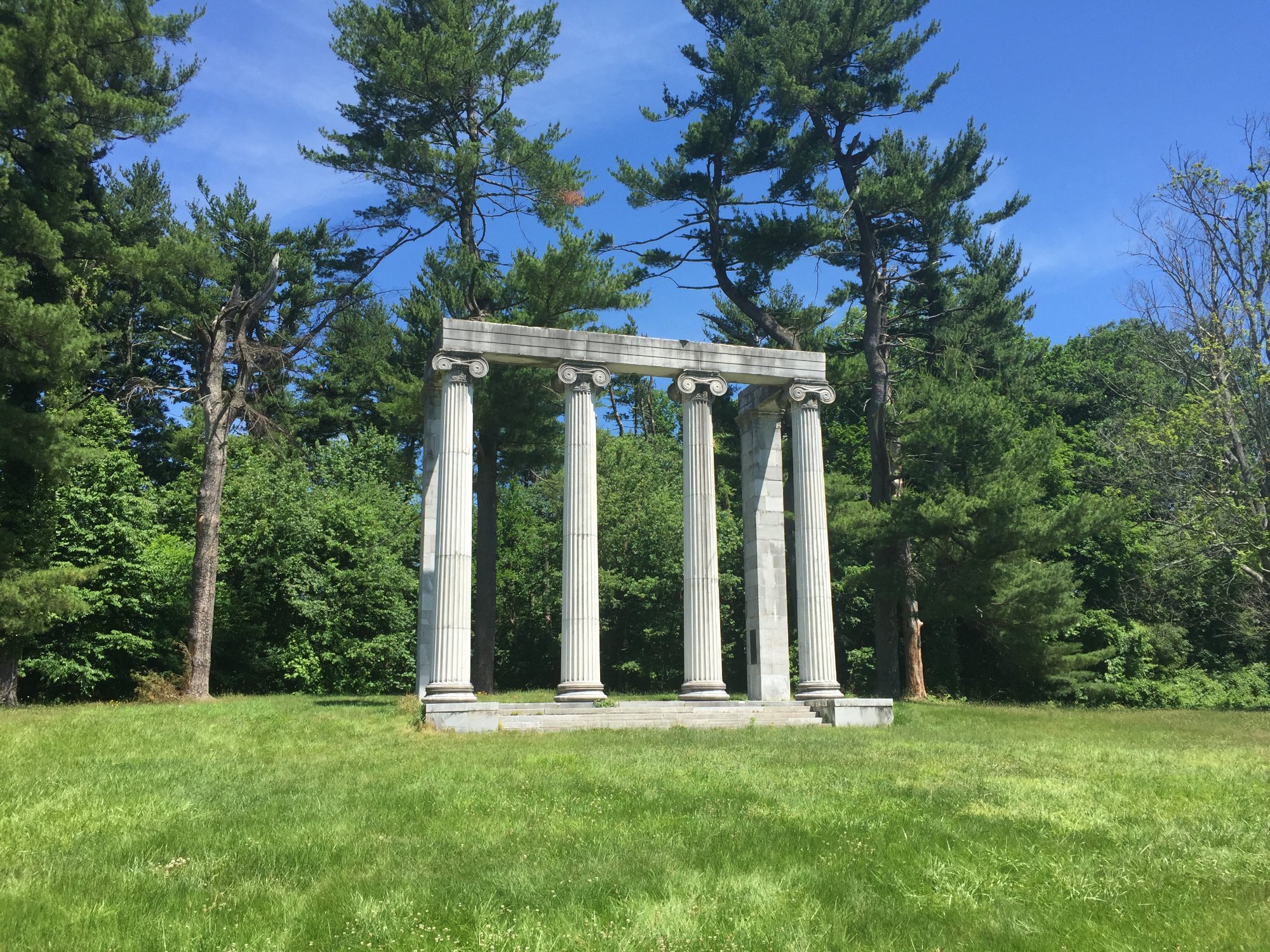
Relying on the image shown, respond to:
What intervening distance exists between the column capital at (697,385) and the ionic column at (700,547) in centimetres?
2

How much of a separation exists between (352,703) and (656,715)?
1153 cm

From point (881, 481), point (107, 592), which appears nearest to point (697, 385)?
point (881, 481)

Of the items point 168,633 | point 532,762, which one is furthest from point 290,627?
point 532,762

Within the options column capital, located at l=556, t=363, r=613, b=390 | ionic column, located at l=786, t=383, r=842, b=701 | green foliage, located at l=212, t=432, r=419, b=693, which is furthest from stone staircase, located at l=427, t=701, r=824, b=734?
green foliage, located at l=212, t=432, r=419, b=693

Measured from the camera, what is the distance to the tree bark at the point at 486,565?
37.3m

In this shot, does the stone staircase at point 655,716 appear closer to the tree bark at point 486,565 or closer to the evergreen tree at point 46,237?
the tree bark at point 486,565

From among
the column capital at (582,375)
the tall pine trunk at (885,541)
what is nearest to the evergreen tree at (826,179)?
the tall pine trunk at (885,541)

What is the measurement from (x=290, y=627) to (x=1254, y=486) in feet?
122

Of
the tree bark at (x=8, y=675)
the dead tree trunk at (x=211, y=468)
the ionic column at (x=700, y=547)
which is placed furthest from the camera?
the dead tree trunk at (x=211, y=468)

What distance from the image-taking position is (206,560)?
34125 mm

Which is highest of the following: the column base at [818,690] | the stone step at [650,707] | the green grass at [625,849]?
the column base at [818,690]

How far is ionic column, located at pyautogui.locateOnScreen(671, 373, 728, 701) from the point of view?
27.4m

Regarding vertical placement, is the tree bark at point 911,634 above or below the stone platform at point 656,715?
above

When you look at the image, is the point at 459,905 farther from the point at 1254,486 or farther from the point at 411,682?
the point at 411,682
